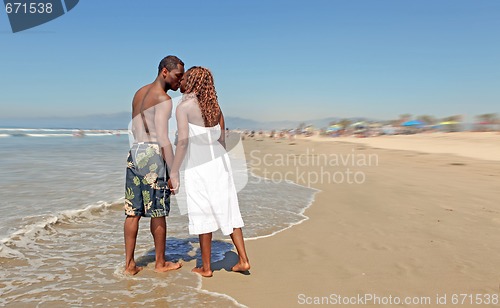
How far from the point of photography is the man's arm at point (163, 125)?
10.6 ft

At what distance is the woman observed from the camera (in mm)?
3275

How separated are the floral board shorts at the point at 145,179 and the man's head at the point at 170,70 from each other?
2.05ft

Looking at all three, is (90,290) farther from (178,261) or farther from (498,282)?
(498,282)

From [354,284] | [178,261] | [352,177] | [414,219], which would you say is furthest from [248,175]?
[354,284]

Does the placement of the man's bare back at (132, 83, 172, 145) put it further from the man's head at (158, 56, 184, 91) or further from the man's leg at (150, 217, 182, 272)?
the man's leg at (150, 217, 182, 272)

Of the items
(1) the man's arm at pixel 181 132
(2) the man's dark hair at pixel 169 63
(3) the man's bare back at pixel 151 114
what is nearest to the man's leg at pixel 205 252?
(1) the man's arm at pixel 181 132

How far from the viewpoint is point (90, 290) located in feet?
10.2

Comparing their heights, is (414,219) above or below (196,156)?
below

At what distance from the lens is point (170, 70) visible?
3.37m

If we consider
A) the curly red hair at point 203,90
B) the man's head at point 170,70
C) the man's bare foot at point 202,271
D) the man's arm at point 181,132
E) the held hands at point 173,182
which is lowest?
the man's bare foot at point 202,271

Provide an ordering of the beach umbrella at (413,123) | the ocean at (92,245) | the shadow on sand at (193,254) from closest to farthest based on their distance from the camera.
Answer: the ocean at (92,245)
the shadow on sand at (193,254)
the beach umbrella at (413,123)

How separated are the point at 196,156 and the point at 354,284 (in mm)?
1850

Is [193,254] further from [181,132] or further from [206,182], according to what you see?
[181,132]

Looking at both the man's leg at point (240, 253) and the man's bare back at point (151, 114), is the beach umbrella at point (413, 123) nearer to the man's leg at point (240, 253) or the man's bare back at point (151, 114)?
the man's leg at point (240, 253)
